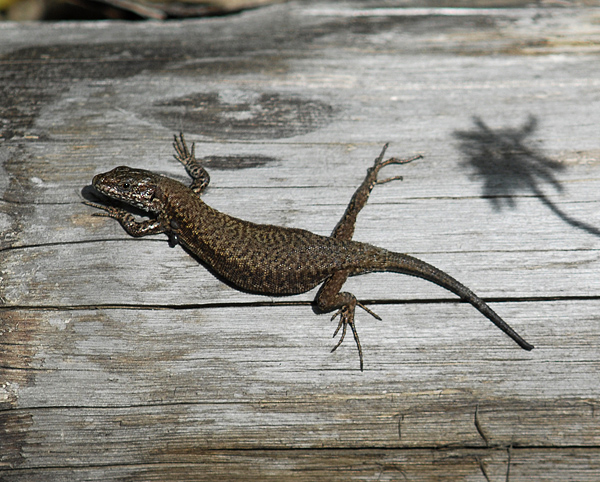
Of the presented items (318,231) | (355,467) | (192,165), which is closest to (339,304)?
(318,231)

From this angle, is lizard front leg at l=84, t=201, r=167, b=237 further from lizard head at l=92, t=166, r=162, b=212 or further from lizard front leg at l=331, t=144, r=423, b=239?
lizard front leg at l=331, t=144, r=423, b=239

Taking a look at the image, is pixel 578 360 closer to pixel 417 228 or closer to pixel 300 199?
pixel 417 228

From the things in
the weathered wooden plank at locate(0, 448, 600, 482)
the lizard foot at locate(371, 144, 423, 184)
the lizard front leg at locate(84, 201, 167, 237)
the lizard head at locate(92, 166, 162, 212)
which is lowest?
the weathered wooden plank at locate(0, 448, 600, 482)

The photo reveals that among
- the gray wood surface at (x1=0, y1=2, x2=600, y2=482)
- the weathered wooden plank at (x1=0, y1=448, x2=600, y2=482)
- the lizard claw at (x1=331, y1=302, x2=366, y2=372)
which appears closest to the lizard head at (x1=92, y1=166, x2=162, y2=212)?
the gray wood surface at (x1=0, y1=2, x2=600, y2=482)

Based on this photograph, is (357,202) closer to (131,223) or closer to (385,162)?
(385,162)

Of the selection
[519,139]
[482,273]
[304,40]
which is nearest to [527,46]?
[519,139]

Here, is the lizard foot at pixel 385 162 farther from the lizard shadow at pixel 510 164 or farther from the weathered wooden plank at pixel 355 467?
the weathered wooden plank at pixel 355 467

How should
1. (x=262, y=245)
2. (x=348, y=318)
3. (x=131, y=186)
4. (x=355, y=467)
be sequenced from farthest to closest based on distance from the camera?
(x=131, y=186) < (x=262, y=245) < (x=348, y=318) < (x=355, y=467)
